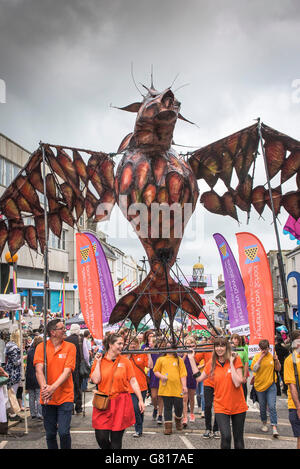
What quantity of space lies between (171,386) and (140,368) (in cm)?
67

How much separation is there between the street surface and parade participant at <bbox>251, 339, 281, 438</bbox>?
419 mm

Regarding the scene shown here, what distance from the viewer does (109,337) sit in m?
4.82

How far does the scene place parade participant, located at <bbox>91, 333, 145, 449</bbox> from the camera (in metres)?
4.48

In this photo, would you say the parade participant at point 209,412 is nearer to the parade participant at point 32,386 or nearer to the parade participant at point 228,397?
the parade participant at point 228,397

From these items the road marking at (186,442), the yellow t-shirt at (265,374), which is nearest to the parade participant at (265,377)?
the yellow t-shirt at (265,374)

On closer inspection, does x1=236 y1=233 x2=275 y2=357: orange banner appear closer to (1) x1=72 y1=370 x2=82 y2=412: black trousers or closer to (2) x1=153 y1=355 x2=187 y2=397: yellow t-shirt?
(2) x1=153 y1=355 x2=187 y2=397: yellow t-shirt

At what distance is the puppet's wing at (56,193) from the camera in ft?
23.7

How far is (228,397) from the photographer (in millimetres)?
4820

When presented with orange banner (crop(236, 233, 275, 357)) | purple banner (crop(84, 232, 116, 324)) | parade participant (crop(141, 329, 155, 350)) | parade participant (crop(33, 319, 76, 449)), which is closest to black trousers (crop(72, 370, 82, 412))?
parade participant (crop(141, 329, 155, 350))

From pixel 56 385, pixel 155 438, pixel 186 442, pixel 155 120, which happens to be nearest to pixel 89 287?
pixel 155 438

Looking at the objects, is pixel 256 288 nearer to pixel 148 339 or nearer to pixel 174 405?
pixel 148 339

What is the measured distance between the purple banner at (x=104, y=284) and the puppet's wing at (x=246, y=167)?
160 inches
